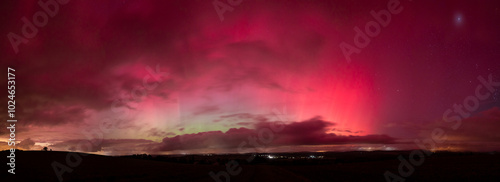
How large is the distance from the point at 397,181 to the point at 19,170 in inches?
2193

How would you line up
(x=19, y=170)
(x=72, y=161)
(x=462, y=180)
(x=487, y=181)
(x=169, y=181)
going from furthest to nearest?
(x=72, y=161) → (x=19, y=170) → (x=169, y=181) → (x=462, y=180) → (x=487, y=181)

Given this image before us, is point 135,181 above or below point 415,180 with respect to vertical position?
above

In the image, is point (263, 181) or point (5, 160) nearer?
point (263, 181)

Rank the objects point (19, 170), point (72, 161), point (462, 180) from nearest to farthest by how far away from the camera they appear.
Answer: point (462, 180) → point (19, 170) → point (72, 161)

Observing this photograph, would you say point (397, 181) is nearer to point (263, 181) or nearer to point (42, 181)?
point (263, 181)

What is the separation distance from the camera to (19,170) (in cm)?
4547

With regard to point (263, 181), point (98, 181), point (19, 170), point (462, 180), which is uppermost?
point (19, 170)

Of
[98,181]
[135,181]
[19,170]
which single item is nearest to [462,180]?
[135,181]

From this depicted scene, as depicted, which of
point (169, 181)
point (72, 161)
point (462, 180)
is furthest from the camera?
point (72, 161)

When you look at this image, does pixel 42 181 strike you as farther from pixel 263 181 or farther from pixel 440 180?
pixel 440 180

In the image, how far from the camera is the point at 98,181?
1571 inches

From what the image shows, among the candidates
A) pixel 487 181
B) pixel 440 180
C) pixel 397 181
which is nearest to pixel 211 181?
pixel 397 181

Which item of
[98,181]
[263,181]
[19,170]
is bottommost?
[263,181]

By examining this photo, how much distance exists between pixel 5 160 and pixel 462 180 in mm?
67864
